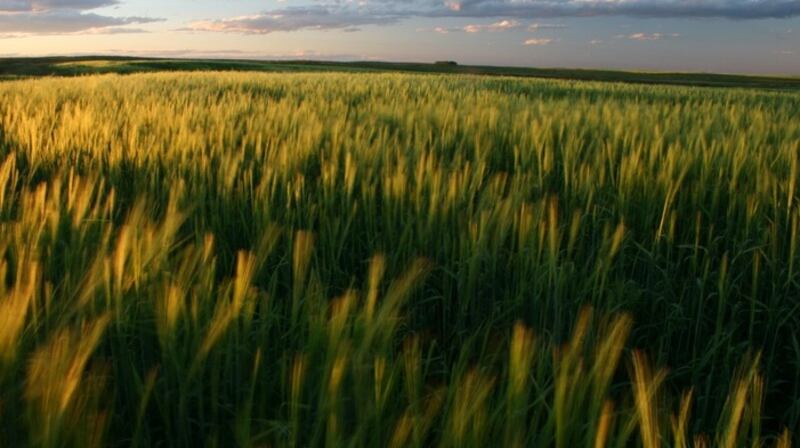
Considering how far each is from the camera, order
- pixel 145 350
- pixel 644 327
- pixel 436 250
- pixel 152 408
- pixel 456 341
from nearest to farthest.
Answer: pixel 152 408 < pixel 145 350 < pixel 456 341 < pixel 644 327 < pixel 436 250

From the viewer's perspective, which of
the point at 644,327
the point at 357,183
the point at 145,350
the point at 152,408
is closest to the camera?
the point at 152,408

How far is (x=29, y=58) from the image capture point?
5097 centimetres

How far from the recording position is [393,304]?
2.85ft

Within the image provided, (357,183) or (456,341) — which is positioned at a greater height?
(357,183)

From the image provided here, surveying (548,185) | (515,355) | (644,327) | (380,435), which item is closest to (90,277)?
(380,435)

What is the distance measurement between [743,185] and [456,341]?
4.46ft

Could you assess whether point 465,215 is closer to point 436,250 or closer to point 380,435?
point 436,250

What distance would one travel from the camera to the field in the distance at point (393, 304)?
27.9 inches

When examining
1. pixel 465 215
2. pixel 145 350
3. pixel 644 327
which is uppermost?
Answer: pixel 465 215

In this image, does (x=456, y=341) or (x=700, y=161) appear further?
(x=700, y=161)

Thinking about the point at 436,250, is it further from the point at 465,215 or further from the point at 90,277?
the point at 90,277

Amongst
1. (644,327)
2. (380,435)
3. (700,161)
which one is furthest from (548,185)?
(380,435)

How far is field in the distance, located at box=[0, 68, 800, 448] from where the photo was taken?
0.71m

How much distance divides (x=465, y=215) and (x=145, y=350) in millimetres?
940
